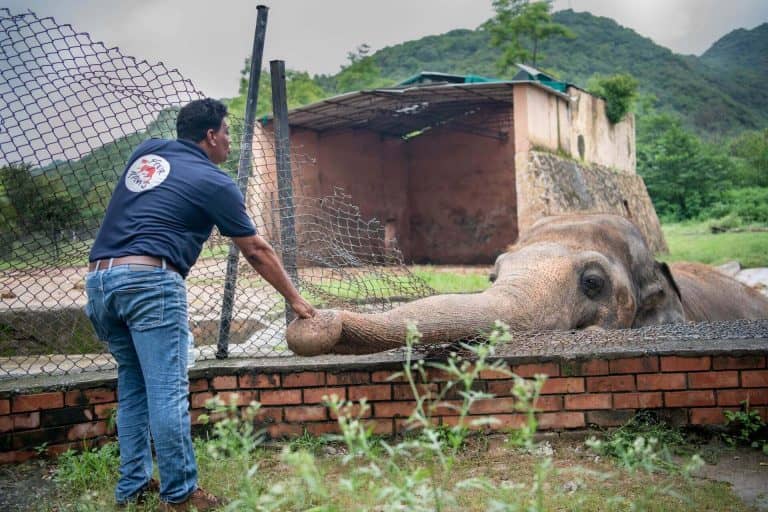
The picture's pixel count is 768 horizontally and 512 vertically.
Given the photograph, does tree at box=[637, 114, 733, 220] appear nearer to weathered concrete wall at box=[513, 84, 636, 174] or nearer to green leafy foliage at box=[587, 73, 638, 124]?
weathered concrete wall at box=[513, 84, 636, 174]

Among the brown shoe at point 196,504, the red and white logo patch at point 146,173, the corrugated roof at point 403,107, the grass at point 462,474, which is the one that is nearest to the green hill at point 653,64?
the corrugated roof at point 403,107

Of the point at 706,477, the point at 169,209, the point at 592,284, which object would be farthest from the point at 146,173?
the point at 592,284

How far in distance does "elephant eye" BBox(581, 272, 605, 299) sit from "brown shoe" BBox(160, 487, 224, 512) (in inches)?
120

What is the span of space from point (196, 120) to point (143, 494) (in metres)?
1.79

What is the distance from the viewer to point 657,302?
6301 mm

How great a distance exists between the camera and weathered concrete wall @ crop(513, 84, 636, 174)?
680 inches

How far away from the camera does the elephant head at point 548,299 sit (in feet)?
12.7

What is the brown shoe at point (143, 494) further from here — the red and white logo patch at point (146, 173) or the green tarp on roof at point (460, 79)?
the green tarp on roof at point (460, 79)

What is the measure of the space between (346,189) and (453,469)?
61.4ft

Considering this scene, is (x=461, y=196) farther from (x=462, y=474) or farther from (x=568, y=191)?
(x=462, y=474)

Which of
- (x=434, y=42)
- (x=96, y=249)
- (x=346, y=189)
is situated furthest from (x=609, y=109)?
(x=434, y=42)

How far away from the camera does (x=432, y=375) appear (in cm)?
438

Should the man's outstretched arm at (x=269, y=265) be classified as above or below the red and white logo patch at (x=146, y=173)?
below

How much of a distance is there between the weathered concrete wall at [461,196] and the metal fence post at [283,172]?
1764 centimetres
